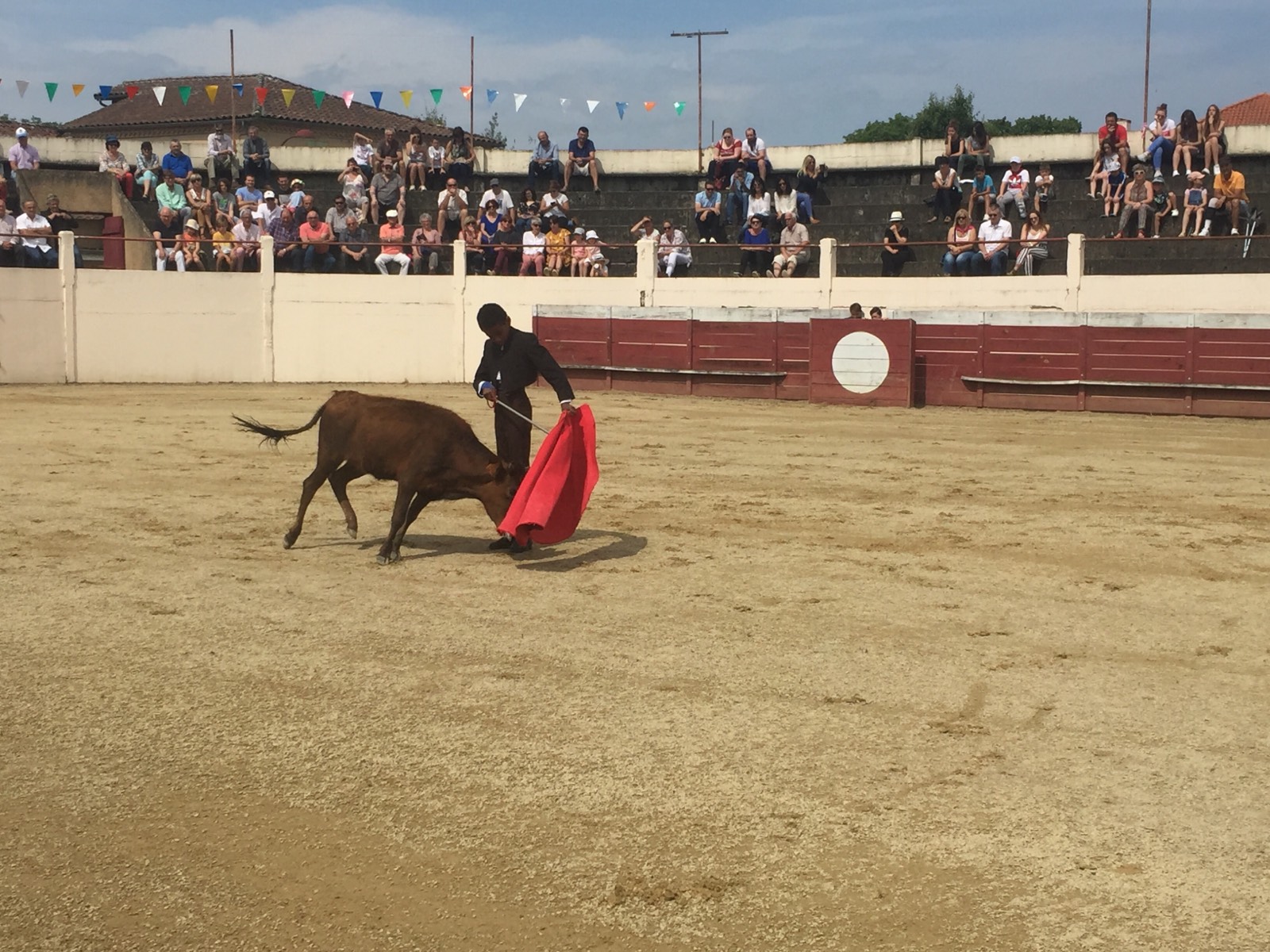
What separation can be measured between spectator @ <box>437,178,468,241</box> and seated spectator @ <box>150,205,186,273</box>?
393cm

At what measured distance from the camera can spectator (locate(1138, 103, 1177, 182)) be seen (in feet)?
66.1

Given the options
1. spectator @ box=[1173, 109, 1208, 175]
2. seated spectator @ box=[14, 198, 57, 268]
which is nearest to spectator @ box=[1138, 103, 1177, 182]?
spectator @ box=[1173, 109, 1208, 175]

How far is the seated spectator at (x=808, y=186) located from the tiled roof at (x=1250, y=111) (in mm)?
24949

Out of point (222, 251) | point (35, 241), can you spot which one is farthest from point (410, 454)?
point (35, 241)

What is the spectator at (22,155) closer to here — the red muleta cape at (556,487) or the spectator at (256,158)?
the spectator at (256,158)

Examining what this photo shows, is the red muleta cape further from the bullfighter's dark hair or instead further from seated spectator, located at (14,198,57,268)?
seated spectator, located at (14,198,57,268)

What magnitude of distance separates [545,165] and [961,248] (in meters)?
8.17

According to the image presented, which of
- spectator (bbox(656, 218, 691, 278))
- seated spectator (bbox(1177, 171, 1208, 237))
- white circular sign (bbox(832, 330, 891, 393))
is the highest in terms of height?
seated spectator (bbox(1177, 171, 1208, 237))

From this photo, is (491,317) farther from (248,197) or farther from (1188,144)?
(248,197)

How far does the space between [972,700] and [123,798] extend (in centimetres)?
301

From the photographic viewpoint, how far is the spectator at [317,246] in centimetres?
2116

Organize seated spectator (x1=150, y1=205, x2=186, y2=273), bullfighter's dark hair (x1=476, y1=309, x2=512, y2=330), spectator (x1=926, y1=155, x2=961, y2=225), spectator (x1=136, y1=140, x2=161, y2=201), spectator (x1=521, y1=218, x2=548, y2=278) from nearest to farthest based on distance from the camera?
bullfighter's dark hair (x1=476, y1=309, x2=512, y2=330) → spectator (x1=926, y1=155, x2=961, y2=225) → seated spectator (x1=150, y1=205, x2=186, y2=273) → spectator (x1=521, y1=218, x2=548, y2=278) → spectator (x1=136, y1=140, x2=161, y2=201)

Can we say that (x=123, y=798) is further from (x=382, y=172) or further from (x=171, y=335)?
(x=382, y=172)

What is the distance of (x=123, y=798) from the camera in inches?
169
